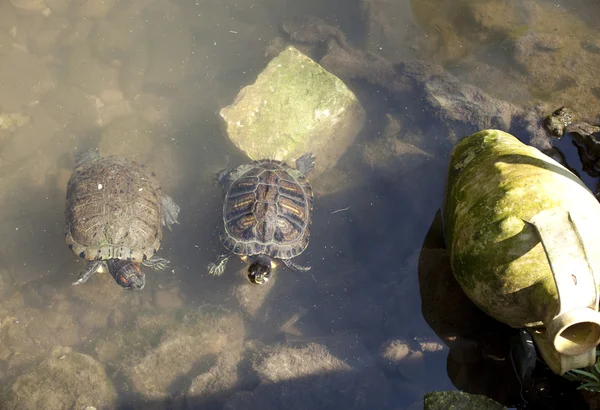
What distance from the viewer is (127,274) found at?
455cm

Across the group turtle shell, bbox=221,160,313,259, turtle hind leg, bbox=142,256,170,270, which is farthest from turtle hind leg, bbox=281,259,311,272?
turtle hind leg, bbox=142,256,170,270

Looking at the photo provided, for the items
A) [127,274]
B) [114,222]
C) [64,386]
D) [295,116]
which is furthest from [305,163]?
[64,386]

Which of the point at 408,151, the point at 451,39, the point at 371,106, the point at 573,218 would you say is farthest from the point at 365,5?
the point at 573,218

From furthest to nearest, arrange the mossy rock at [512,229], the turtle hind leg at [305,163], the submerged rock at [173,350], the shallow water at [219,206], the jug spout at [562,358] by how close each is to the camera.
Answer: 1. the turtle hind leg at [305,163]
2. the submerged rock at [173,350]
3. the shallow water at [219,206]
4. the mossy rock at [512,229]
5. the jug spout at [562,358]

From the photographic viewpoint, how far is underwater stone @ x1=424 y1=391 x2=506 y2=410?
3.11 m

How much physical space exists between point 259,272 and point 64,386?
7.11 ft

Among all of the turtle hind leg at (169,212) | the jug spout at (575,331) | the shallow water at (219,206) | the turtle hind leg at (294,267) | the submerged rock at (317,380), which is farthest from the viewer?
the turtle hind leg at (169,212)

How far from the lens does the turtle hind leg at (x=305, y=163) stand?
517 cm

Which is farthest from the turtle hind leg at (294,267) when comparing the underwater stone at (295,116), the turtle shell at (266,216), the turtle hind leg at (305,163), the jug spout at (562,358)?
the jug spout at (562,358)

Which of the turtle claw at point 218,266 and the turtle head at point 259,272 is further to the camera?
the turtle claw at point 218,266

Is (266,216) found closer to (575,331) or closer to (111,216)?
(111,216)

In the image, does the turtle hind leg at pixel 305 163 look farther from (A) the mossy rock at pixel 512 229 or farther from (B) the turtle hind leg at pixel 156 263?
(A) the mossy rock at pixel 512 229

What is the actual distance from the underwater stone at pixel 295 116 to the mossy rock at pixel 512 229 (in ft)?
6.98

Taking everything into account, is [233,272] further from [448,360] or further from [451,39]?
[451,39]
